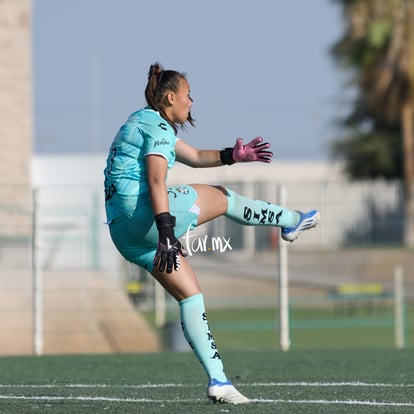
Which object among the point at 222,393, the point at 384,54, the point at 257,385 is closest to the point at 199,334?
the point at 222,393

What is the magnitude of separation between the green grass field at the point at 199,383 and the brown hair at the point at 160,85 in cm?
156

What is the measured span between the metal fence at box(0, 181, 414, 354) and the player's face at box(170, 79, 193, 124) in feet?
22.2

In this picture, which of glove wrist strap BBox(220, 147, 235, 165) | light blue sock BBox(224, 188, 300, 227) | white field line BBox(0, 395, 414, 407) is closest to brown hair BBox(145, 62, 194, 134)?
glove wrist strap BBox(220, 147, 235, 165)

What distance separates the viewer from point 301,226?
7.10 m

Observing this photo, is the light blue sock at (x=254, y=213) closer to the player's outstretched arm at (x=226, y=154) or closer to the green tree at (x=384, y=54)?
the player's outstretched arm at (x=226, y=154)

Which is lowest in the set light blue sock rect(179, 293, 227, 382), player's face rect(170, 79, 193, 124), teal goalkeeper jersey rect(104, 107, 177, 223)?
light blue sock rect(179, 293, 227, 382)

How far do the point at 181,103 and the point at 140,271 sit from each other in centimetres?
1475

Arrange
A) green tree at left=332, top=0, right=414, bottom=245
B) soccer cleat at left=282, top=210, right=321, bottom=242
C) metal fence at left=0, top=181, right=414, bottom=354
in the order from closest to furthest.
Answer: soccer cleat at left=282, top=210, right=321, bottom=242 < metal fence at left=0, top=181, right=414, bottom=354 < green tree at left=332, top=0, right=414, bottom=245

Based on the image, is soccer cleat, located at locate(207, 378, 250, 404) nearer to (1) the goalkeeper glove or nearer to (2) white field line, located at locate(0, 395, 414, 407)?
(2) white field line, located at locate(0, 395, 414, 407)

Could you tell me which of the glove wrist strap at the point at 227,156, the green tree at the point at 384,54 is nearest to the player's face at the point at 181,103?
the glove wrist strap at the point at 227,156

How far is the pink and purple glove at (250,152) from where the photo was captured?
6.74m

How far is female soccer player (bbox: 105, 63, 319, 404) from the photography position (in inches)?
248

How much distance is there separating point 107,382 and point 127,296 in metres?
9.88

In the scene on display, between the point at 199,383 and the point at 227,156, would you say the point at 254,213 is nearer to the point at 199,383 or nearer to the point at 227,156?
the point at 227,156
